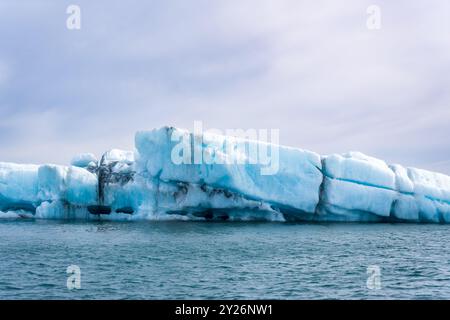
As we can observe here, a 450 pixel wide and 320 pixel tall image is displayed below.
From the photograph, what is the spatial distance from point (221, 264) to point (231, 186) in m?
16.0

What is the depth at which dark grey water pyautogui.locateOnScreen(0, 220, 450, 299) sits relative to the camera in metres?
12.1

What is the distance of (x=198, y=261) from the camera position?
16141 mm

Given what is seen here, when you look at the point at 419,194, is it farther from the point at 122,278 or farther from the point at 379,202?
the point at 122,278

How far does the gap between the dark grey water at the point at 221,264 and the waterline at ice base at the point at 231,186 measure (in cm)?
729

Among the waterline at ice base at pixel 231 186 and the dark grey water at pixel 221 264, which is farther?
the waterline at ice base at pixel 231 186

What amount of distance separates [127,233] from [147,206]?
9.56 m

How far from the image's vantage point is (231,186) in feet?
103

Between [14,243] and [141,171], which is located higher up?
[141,171]

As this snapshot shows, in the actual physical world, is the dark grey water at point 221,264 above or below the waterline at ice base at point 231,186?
below

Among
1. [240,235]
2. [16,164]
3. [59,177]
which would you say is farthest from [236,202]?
[16,164]

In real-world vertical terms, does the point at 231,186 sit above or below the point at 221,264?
above

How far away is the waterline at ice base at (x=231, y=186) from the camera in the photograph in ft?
104

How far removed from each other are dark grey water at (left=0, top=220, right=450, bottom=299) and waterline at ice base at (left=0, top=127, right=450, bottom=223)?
7286mm

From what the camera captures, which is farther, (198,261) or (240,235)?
(240,235)
